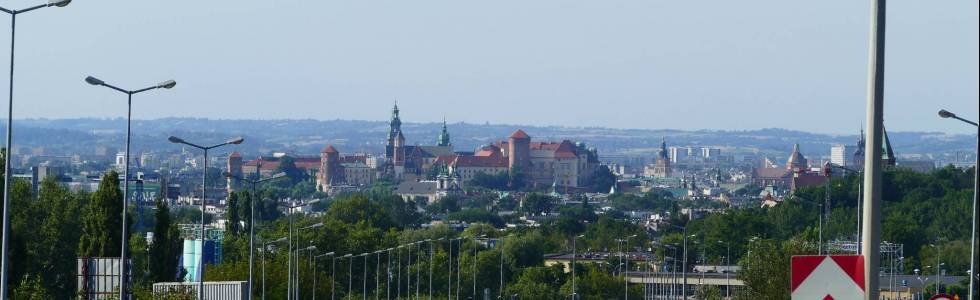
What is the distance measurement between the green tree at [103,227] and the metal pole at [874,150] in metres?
44.4

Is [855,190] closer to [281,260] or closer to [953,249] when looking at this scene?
[953,249]

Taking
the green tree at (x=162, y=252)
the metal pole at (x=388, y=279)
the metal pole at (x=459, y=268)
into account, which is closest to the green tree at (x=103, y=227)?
the green tree at (x=162, y=252)

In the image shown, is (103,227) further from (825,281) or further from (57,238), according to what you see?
(825,281)

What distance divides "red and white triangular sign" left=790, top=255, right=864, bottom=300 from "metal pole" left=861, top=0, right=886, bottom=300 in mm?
191

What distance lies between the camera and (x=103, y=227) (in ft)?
182

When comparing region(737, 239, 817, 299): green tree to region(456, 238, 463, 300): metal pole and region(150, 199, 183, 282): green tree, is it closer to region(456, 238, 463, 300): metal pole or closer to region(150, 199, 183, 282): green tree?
region(150, 199, 183, 282): green tree

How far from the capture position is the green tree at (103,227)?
55.2 metres

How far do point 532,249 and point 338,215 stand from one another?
27.4m

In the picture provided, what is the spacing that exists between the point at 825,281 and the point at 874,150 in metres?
0.83

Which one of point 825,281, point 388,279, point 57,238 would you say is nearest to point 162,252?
point 57,238

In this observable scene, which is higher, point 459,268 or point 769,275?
point 769,275

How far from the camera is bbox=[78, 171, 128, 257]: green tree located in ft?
181

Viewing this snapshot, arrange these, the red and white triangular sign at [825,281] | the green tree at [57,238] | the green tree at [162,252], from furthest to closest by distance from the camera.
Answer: the green tree at [57,238] → the green tree at [162,252] → the red and white triangular sign at [825,281]

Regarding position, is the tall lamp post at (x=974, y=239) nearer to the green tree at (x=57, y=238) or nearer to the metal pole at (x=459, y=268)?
the green tree at (x=57, y=238)
